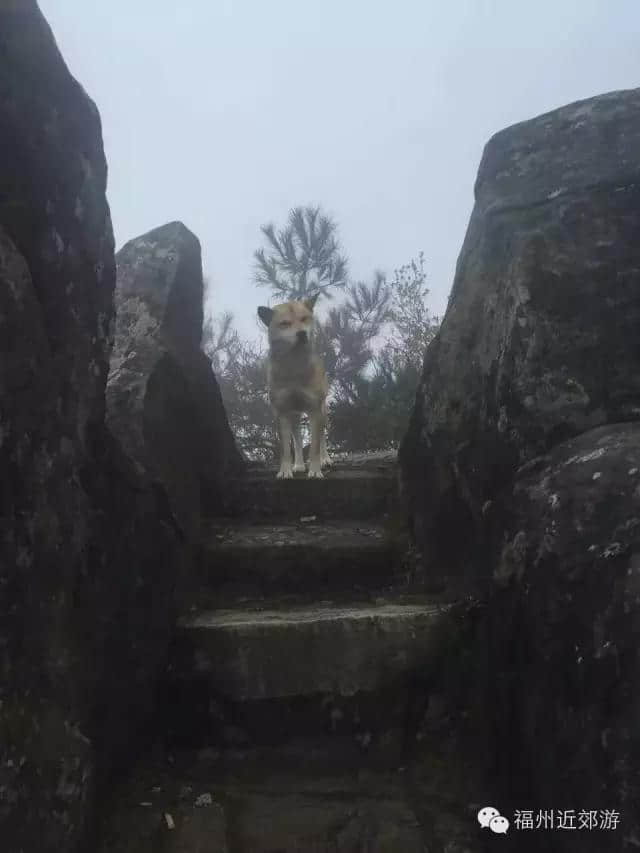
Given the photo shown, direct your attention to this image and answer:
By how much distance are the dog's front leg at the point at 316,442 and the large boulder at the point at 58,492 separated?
2.29 m

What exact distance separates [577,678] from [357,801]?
2.99 feet

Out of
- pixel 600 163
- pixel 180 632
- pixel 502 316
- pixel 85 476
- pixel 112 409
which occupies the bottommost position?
pixel 180 632

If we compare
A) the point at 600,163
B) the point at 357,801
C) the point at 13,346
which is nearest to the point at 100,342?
the point at 13,346

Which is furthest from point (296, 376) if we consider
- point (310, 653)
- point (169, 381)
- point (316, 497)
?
point (310, 653)

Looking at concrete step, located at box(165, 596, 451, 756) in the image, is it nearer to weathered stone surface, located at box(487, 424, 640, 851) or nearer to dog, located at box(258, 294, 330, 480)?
weathered stone surface, located at box(487, 424, 640, 851)

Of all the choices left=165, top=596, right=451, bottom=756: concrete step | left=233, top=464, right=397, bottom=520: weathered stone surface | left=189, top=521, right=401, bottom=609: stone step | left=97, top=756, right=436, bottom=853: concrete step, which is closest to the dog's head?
left=233, top=464, right=397, bottom=520: weathered stone surface

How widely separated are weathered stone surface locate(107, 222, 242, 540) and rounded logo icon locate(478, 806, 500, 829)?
1.88 m

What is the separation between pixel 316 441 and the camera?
17.7 ft

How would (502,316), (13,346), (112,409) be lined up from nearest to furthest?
(13,346)
(502,316)
(112,409)

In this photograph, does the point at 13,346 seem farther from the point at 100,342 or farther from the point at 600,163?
the point at 600,163

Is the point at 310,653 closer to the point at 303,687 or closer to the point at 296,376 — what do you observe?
the point at 303,687

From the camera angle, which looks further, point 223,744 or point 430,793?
point 223,744

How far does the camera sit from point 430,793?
240cm

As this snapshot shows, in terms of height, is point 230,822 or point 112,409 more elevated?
point 112,409
